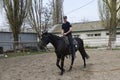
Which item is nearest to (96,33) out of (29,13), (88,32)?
(88,32)

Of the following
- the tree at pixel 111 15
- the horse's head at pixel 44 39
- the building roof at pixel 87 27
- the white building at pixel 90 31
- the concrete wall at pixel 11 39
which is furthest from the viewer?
the building roof at pixel 87 27

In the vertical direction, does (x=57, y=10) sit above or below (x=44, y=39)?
above

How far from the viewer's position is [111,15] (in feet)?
91.5

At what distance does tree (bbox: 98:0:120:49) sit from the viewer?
2708 cm

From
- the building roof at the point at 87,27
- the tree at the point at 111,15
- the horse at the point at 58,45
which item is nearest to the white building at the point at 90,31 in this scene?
the building roof at the point at 87,27

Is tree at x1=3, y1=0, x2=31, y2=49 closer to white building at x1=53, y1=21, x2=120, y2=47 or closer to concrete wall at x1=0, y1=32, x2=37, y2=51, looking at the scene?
concrete wall at x1=0, y1=32, x2=37, y2=51

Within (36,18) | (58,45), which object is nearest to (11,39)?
(36,18)

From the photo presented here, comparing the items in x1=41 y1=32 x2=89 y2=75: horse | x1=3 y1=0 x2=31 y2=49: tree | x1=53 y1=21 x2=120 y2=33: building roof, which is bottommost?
x1=53 y1=21 x2=120 y2=33: building roof

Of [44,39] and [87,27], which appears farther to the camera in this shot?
[87,27]

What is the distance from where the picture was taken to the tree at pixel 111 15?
1066 inches

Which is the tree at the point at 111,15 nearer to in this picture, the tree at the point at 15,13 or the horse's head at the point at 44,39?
the tree at the point at 15,13

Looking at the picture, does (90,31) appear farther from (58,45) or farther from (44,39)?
(44,39)

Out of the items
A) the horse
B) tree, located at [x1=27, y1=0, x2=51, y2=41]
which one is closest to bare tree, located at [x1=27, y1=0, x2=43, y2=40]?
tree, located at [x1=27, y1=0, x2=51, y2=41]

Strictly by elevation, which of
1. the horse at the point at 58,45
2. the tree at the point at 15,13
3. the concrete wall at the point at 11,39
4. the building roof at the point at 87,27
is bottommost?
the concrete wall at the point at 11,39
